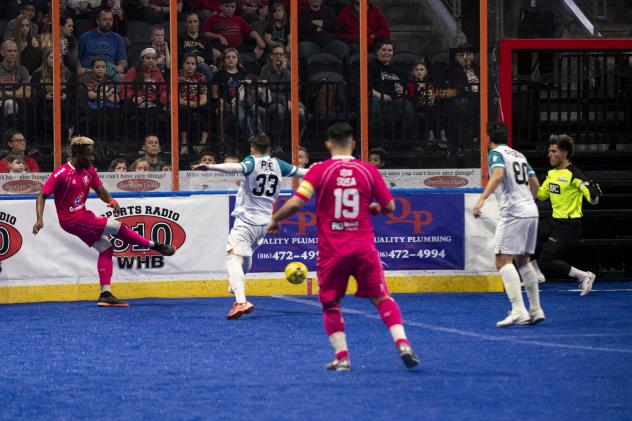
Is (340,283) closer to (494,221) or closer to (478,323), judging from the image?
(478,323)

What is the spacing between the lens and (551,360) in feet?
30.2

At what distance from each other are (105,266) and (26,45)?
10.6 feet

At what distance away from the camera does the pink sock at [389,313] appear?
860 cm

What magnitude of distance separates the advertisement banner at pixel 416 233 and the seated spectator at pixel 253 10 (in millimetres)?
2785

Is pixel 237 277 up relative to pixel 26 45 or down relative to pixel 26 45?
down

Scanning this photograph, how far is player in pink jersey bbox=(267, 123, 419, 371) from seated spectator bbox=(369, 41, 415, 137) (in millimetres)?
6638

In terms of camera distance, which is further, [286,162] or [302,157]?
[302,157]

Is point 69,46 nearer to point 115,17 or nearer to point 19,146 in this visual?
point 115,17

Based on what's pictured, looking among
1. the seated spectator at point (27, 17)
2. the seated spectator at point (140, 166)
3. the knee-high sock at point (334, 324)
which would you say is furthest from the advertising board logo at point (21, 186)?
the knee-high sock at point (334, 324)

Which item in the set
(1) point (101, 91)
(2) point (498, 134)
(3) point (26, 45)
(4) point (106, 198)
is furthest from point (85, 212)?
(2) point (498, 134)

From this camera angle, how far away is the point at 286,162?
14.2 m

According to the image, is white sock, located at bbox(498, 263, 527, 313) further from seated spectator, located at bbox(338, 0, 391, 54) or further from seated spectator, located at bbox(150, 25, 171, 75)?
seated spectator, located at bbox(150, 25, 171, 75)

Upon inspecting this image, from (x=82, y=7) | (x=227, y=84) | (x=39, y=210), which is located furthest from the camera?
(x=82, y=7)

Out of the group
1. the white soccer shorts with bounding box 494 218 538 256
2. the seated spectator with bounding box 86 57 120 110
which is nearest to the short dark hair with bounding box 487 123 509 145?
the white soccer shorts with bounding box 494 218 538 256
